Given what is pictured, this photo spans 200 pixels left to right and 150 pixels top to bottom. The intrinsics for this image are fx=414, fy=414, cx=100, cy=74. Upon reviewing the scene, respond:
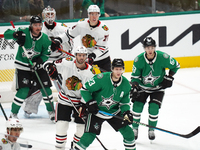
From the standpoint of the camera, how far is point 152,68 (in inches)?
157

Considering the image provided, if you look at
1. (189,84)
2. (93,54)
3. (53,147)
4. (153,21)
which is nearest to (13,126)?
(53,147)

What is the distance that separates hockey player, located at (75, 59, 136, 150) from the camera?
323 cm

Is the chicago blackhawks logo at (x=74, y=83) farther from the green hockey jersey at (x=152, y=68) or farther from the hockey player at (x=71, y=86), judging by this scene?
the green hockey jersey at (x=152, y=68)

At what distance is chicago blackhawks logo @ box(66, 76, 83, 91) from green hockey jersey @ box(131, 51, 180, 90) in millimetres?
728

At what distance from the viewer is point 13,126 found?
2.94 meters

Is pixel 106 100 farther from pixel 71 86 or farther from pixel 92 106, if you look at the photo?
pixel 71 86

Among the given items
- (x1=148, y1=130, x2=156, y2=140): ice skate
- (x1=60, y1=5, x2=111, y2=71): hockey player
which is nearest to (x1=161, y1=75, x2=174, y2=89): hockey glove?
(x1=148, y1=130, x2=156, y2=140): ice skate

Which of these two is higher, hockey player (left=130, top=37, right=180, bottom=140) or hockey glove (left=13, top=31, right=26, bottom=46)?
hockey glove (left=13, top=31, right=26, bottom=46)

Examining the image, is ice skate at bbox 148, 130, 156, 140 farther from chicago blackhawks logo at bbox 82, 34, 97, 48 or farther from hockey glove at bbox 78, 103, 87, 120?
chicago blackhawks logo at bbox 82, 34, 97, 48

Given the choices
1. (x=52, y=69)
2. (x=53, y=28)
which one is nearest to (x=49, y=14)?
(x=53, y=28)

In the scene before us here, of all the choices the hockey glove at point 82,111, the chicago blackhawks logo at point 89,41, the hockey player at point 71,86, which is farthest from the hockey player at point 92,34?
the hockey glove at point 82,111

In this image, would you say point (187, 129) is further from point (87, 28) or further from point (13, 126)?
point (13, 126)

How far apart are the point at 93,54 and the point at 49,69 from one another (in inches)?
44.5

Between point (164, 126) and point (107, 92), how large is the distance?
160 centimetres
